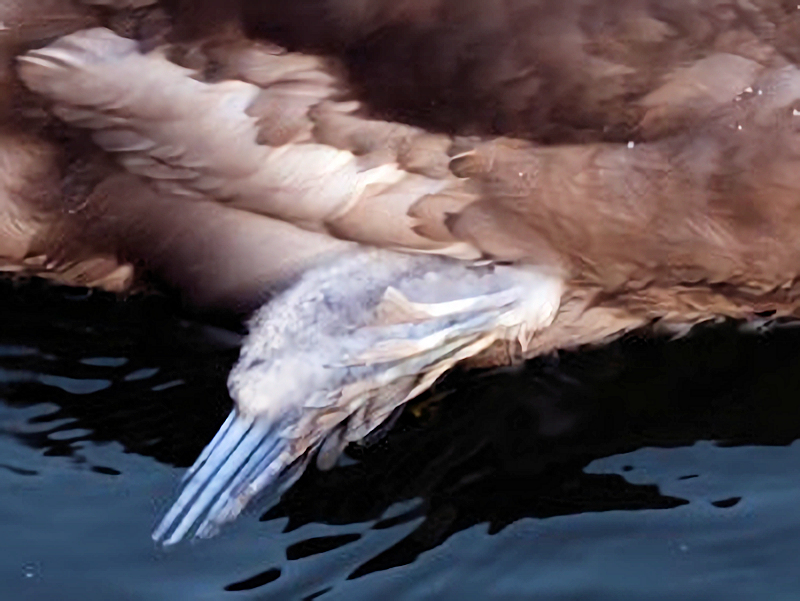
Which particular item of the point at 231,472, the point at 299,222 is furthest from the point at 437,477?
the point at 299,222

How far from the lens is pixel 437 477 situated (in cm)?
223

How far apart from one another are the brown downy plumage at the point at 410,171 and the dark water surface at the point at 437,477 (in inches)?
3.4

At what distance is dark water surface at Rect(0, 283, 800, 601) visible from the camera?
208 cm

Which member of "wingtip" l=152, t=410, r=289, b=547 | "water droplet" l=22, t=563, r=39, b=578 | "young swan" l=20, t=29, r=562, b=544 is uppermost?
"young swan" l=20, t=29, r=562, b=544

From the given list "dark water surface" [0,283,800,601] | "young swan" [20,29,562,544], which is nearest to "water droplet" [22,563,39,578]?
"dark water surface" [0,283,800,601]

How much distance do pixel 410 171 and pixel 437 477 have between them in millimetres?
432

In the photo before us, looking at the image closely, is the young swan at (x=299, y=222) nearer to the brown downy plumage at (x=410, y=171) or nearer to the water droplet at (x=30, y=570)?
the brown downy plumage at (x=410, y=171)

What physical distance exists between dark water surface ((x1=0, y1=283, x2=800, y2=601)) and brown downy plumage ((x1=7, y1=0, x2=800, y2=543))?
0.09 metres

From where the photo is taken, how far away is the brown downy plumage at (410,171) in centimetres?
202

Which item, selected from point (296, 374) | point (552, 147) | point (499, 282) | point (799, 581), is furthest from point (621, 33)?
point (799, 581)

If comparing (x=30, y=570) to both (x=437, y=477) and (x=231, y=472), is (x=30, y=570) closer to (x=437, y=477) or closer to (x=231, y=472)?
(x=231, y=472)

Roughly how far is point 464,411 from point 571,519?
0.25 meters

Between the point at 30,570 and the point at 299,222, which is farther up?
the point at 299,222

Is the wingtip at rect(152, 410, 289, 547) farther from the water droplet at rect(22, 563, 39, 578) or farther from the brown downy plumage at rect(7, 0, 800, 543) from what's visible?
the water droplet at rect(22, 563, 39, 578)
